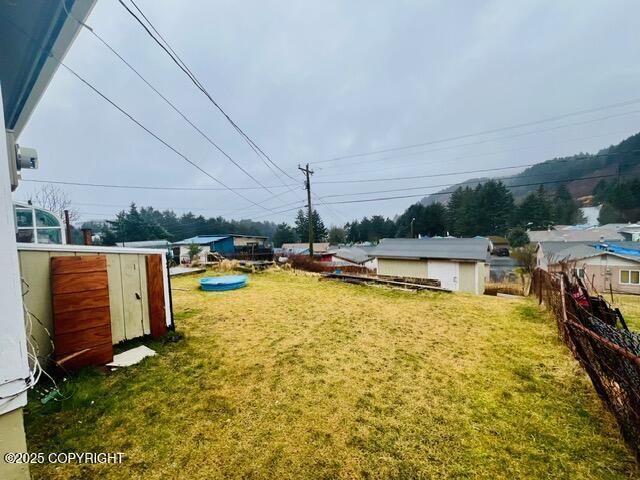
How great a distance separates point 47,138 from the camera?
1005 centimetres

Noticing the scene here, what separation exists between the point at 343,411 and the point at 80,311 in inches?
126

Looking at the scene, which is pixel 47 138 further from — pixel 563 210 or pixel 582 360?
pixel 563 210

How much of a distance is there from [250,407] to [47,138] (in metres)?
14.1

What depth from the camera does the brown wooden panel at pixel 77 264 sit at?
2822 mm

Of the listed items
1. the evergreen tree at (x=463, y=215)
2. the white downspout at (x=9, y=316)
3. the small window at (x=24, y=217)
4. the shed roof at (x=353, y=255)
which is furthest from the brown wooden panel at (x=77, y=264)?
the evergreen tree at (x=463, y=215)

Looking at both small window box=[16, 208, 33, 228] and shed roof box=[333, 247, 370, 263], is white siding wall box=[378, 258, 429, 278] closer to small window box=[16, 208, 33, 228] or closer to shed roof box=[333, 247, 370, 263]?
shed roof box=[333, 247, 370, 263]

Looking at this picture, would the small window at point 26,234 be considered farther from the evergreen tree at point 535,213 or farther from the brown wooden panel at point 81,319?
the evergreen tree at point 535,213

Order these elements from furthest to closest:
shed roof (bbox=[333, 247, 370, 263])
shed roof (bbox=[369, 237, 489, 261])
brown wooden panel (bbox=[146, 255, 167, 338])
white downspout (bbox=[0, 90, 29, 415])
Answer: shed roof (bbox=[333, 247, 370, 263])
shed roof (bbox=[369, 237, 489, 261])
brown wooden panel (bbox=[146, 255, 167, 338])
white downspout (bbox=[0, 90, 29, 415])

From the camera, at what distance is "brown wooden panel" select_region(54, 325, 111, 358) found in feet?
9.18

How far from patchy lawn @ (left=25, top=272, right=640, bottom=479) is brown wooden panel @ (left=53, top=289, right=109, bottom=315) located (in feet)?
2.62

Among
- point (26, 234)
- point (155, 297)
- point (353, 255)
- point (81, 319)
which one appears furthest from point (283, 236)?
point (81, 319)

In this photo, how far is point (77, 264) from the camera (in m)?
2.94

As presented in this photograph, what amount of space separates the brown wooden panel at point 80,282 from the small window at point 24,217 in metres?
6.16

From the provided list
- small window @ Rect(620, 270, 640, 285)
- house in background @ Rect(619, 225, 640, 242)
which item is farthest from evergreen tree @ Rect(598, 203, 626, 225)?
small window @ Rect(620, 270, 640, 285)
